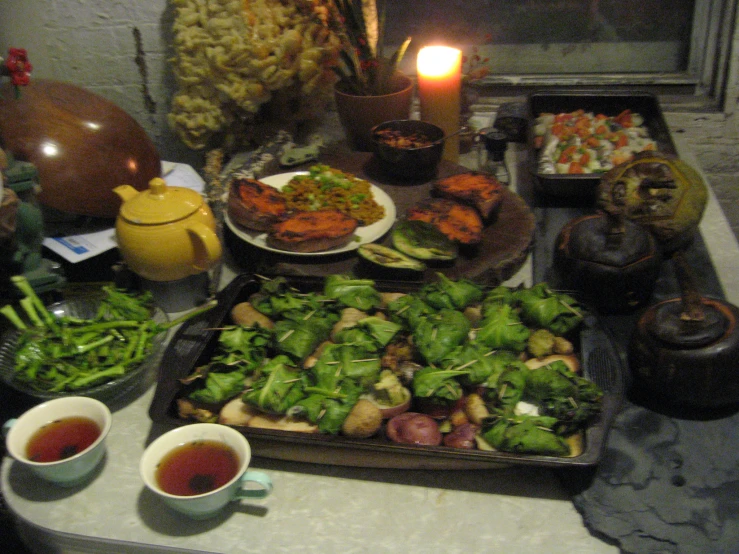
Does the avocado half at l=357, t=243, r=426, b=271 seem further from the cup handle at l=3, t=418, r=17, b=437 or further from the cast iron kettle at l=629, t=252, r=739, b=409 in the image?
the cup handle at l=3, t=418, r=17, b=437

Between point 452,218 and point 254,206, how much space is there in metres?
0.46

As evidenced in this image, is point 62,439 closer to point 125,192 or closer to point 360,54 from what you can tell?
point 125,192

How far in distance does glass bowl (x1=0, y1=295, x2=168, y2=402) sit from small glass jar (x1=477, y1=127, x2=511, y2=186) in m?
1.02

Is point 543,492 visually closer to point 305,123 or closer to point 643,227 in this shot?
point 643,227

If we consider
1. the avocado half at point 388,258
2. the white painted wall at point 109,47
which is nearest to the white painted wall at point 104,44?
the white painted wall at point 109,47

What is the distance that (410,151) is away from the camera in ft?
5.63

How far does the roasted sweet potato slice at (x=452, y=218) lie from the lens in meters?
1.46

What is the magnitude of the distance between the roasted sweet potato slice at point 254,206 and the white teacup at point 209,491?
0.63 meters

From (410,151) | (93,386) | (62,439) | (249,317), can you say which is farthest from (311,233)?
(62,439)

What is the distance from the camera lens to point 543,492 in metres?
1.02

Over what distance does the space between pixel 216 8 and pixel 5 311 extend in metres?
1.01

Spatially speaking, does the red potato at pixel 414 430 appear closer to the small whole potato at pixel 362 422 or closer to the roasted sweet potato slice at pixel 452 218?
the small whole potato at pixel 362 422

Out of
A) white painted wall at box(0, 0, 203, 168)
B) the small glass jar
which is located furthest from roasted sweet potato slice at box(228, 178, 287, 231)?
white painted wall at box(0, 0, 203, 168)

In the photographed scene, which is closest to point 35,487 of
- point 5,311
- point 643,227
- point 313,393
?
point 5,311
